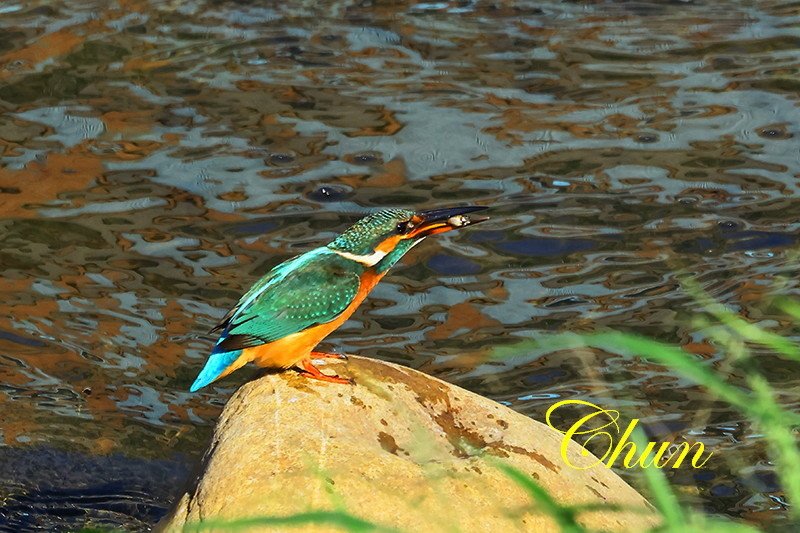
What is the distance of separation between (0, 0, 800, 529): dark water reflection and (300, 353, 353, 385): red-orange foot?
1240 millimetres

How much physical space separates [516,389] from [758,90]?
3.83 metres

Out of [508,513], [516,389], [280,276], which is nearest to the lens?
[508,513]

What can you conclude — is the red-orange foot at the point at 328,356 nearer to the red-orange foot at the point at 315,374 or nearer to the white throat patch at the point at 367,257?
the red-orange foot at the point at 315,374

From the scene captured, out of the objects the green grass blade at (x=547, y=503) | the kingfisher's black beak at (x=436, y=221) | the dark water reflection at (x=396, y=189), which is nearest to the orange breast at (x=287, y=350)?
the kingfisher's black beak at (x=436, y=221)

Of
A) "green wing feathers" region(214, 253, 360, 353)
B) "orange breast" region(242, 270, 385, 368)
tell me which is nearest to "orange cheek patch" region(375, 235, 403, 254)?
"green wing feathers" region(214, 253, 360, 353)

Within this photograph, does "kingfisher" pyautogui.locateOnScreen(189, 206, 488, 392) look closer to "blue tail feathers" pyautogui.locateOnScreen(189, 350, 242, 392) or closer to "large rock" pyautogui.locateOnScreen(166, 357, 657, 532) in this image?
"blue tail feathers" pyautogui.locateOnScreen(189, 350, 242, 392)

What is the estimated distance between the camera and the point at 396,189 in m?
7.96

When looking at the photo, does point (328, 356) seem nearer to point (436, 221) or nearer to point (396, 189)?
point (436, 221)

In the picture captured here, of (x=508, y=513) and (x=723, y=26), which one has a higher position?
(x=508, y=513)

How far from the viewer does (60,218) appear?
770cm

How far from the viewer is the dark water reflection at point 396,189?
6.21 m

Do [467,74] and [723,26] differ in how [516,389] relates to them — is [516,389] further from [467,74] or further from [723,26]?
[723,26]

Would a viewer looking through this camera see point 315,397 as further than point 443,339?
No

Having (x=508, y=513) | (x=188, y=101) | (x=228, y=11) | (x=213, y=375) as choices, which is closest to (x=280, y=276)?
(x=213, y=375)
